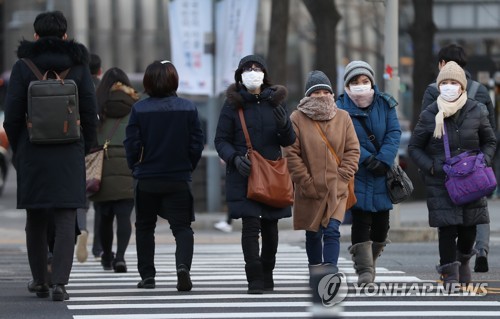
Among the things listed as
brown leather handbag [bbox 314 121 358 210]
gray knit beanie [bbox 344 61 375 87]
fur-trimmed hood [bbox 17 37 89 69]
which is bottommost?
brown leather handbag [bbox 314 121 358 210]

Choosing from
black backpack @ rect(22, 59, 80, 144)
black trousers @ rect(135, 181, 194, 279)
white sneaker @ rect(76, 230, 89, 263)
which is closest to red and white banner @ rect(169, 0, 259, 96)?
white sneaker @ rect(76, 230, 89, 263)

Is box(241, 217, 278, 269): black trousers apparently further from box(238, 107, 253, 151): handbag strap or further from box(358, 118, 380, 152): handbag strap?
box(358, 118, 380, 152): handbag strap

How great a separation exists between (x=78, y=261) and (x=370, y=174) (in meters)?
4.05

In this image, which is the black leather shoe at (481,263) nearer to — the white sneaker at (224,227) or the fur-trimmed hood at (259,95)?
the fur-trimmed hood at (259,95)

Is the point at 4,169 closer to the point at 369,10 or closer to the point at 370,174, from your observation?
the point at 370,174

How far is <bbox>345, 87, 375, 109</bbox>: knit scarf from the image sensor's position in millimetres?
11289

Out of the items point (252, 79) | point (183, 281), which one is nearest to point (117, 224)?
point (183, 281)

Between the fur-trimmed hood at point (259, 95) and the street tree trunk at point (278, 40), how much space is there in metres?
14.2

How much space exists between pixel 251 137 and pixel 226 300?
51.3 inches

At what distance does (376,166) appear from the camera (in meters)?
11.2

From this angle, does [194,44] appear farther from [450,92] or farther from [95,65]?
[450,92]

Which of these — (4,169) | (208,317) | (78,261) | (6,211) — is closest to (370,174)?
(208,317)

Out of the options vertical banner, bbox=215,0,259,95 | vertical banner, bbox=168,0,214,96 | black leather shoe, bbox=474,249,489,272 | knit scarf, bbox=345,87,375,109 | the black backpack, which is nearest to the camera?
the black backpack

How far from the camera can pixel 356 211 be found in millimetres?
11289
